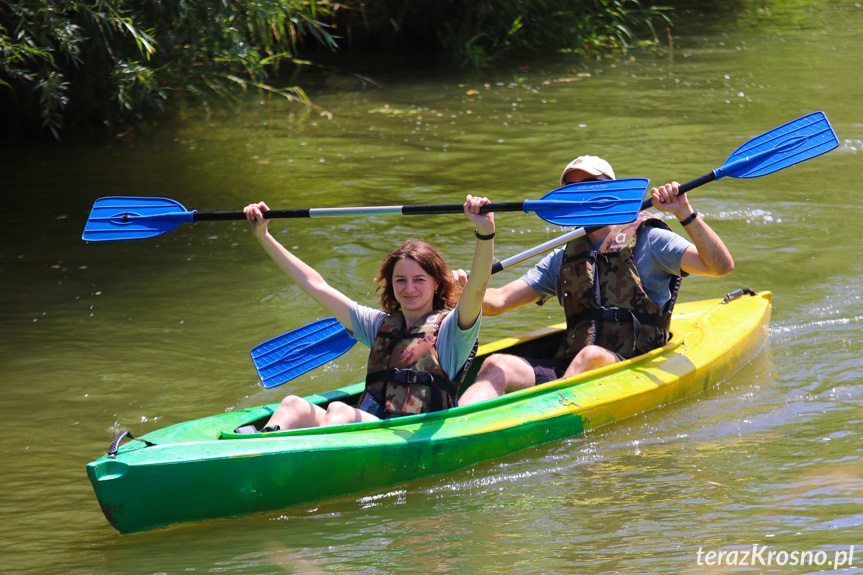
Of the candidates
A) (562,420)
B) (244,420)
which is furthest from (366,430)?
(562,420)

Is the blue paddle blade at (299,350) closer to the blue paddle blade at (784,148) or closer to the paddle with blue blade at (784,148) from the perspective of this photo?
the paddle with blue blade at (784,148)

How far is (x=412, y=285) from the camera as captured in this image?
3.70 meters

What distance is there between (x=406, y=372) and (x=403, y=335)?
0.51 feet

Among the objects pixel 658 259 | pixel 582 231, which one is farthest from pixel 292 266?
pixel 658 259

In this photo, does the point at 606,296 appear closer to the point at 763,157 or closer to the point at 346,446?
the point at 763,157

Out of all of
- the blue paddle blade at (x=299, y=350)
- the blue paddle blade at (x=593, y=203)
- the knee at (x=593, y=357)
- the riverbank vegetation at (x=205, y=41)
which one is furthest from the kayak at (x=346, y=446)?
the riverbank vegetation at (x=205, y=41)

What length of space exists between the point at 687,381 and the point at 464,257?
227 cm

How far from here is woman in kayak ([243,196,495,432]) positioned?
3.67 meters

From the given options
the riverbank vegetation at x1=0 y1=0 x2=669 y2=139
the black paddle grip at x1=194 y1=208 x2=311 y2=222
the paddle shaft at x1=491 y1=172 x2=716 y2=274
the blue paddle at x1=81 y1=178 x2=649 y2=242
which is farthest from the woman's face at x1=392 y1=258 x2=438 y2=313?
the riverbank vegetation at x1=0 y1=0 x2=669 y2=139

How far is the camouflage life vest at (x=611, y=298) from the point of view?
423cm

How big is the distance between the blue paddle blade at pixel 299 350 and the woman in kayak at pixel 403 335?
677 millimetres

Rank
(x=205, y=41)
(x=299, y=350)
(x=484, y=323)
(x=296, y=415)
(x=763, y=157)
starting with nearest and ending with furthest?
(x=296, y=415) < (x=763, y=157) < (x=299, y=350) < (x=484, y=323) < (x=205, y=41)

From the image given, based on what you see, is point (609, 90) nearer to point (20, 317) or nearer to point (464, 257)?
point (464, 257)

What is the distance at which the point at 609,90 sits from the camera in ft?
34.7
